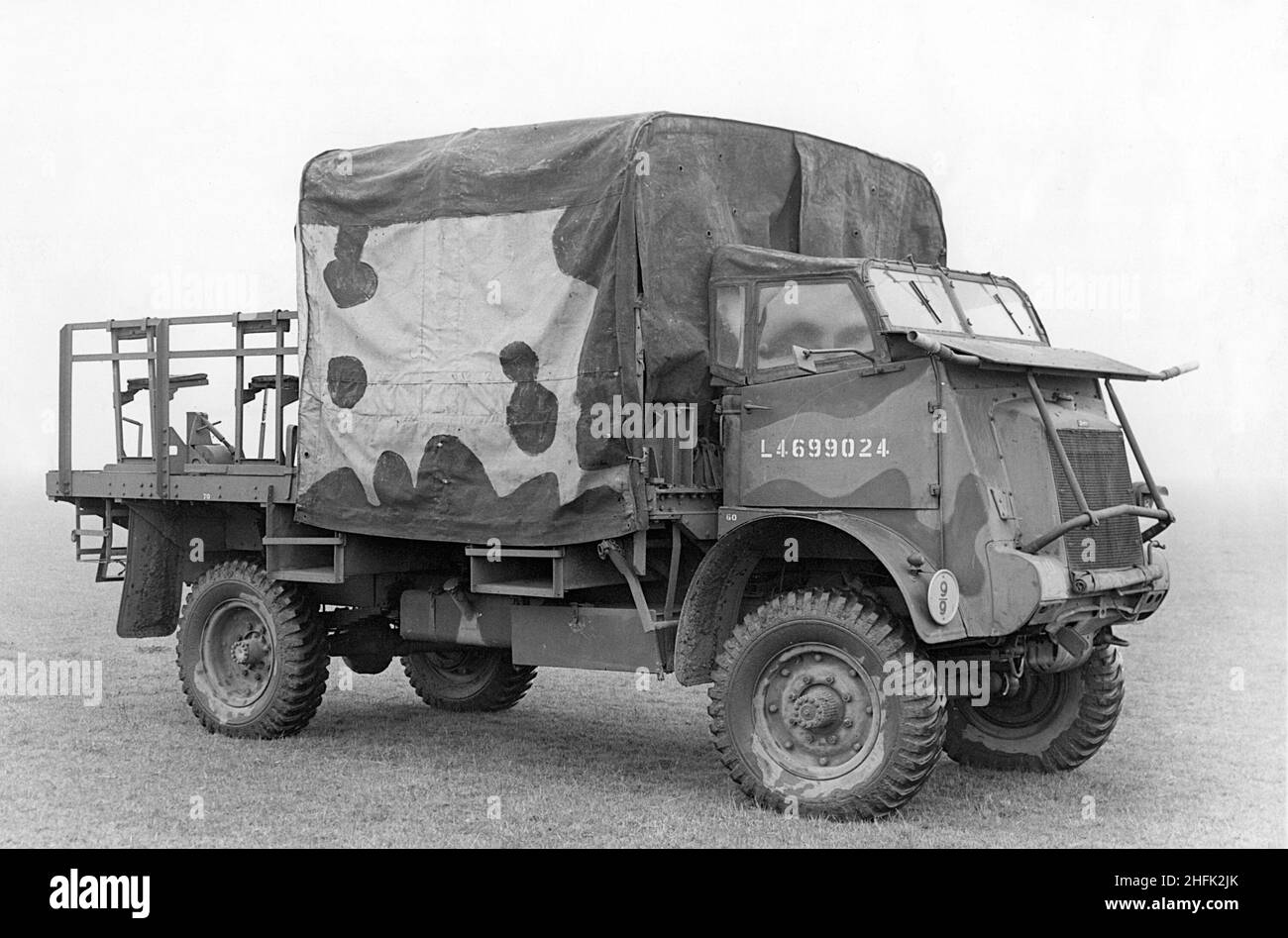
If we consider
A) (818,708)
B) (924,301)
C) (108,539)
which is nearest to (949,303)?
(924,301)

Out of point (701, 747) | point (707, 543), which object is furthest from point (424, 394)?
point (701, 747)

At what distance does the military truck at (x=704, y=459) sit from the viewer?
29.7 feet

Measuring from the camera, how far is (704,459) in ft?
33.0

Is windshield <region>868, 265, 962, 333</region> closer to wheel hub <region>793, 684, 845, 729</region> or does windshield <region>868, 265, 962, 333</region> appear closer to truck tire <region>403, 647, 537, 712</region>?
wheel hub <region>793, 684, 845, 729</region>

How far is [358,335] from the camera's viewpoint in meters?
11.0

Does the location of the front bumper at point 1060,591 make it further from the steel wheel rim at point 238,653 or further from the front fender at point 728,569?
the steel wheel rim at point 238,653

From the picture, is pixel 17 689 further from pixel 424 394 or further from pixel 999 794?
pixel 999 794

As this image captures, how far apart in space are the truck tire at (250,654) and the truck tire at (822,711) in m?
3.56

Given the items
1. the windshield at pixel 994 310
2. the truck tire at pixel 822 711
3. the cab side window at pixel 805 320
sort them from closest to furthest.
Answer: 1. the truck tire at pixel 822 711
2. the cab side window at pixel 805 320
3. the windshield at pixel 994 310

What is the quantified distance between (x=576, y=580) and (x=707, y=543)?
0.85 meters

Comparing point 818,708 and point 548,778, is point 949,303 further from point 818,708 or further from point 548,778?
point 548,778

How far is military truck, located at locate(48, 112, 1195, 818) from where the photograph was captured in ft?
29.7

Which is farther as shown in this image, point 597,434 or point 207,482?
point 207,482

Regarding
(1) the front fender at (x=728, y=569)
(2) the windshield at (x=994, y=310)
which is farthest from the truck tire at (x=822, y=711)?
(2) the windshield at (x=994, y=310)
